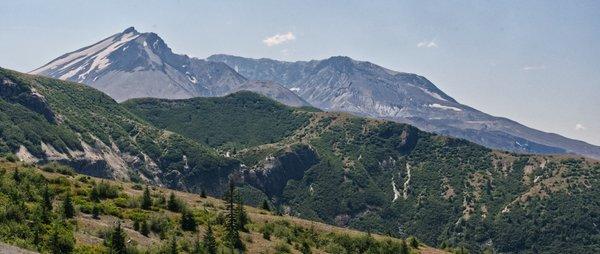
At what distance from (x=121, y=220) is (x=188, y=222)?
5115mm

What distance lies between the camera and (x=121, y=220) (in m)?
41.6

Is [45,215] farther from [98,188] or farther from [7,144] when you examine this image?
[7,144]

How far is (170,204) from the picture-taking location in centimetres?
4891

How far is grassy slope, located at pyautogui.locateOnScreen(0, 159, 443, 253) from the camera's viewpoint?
33.5 m

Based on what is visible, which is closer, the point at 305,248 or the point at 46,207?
the point at 46,207

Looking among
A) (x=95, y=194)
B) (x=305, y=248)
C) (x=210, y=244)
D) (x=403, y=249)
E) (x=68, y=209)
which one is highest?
(x=95, y=194)

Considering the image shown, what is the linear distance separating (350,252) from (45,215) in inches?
969

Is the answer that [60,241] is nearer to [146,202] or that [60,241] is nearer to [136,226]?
[136,226]

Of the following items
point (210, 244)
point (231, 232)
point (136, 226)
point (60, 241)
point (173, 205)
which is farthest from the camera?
point (173, 205)

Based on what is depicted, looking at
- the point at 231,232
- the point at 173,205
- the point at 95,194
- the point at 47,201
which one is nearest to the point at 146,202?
the point at 173,205

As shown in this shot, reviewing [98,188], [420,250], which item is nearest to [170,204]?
[98,188]

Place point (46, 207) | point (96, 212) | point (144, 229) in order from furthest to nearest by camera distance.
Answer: point (96, 212) → point (144, 229) → point (46, 207)

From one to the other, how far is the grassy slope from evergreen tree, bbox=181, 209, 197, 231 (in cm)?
61

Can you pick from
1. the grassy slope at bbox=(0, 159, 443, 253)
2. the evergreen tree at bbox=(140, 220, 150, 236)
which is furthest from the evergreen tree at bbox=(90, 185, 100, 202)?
the evergreen tree at bbox=(140, 220, 150, 236)
